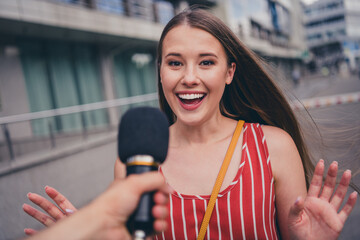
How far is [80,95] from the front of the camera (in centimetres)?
1176

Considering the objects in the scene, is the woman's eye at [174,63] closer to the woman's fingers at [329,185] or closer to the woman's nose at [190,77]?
the woman's nose at [190,77]

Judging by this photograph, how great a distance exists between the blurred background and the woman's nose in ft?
2.60

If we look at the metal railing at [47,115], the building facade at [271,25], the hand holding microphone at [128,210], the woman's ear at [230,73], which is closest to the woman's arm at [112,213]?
the hand holding microphone at [128,210]

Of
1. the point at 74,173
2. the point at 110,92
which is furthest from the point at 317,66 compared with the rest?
the point at 74,173

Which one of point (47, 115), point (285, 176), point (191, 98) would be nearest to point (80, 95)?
point (47, 115)

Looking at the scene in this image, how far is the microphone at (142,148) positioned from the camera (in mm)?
757

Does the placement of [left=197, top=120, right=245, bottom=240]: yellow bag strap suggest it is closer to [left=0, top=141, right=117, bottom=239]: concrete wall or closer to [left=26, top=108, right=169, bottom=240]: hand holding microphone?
[left=26, top=108, right=169, bottom=240]: hand holding microphone

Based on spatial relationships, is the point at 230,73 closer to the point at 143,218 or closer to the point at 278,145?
the point at 278,145

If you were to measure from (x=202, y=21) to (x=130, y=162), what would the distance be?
3.38 ft

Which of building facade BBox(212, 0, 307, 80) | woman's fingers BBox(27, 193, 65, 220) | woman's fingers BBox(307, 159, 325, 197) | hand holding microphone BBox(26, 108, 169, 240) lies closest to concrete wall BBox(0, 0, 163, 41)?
woman's fingers BBox(27, 193, 65, 220)

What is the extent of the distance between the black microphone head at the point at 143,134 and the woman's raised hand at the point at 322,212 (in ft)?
2.27

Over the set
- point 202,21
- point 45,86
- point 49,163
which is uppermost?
point 45,86

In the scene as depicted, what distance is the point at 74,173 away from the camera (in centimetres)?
502

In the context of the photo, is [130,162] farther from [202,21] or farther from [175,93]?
[202,21]
